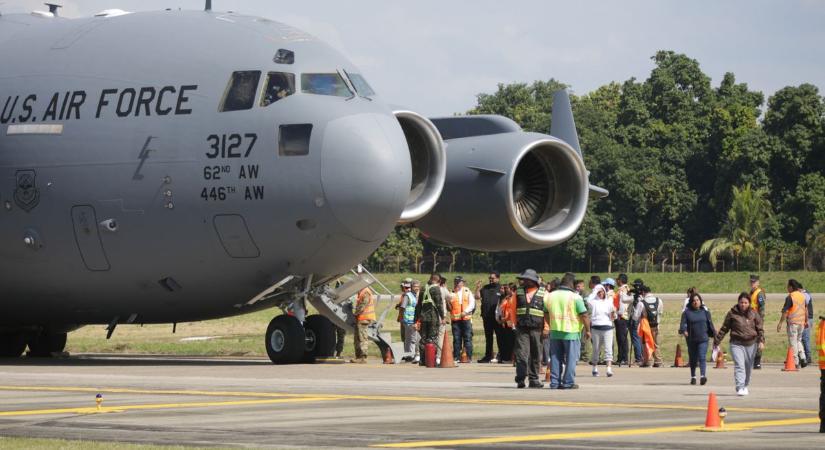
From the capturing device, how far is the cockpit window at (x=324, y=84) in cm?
2831

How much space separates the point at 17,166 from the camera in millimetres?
29672

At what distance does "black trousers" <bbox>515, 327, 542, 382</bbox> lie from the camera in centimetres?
2422

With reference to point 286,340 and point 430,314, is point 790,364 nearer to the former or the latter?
point 430,314

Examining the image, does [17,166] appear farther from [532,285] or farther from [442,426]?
[442,426]

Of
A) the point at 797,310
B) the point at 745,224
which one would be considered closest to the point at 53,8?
the point at 797,310

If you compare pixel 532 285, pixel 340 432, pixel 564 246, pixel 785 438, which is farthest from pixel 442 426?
pixel 564 246

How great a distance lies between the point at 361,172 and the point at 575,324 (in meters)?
5.11

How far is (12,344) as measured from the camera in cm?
3459

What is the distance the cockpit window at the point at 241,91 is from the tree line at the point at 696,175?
57.8m

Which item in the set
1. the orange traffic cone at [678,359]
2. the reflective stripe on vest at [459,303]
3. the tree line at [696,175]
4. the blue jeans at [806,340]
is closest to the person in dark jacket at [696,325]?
the orange traffic cone at [678,359]

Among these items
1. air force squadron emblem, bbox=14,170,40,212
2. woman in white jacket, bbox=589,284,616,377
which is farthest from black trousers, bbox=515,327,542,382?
air force squadron emblem, bbox=14,170,40,212

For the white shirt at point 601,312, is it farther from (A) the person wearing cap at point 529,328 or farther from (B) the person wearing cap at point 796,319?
(A) the person wearing cap at point 529,328

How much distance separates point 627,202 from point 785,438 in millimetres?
77733

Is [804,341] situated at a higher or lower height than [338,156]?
lower
